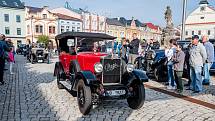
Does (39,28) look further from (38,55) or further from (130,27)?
(38,55)

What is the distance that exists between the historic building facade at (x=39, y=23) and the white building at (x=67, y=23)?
1717 mm

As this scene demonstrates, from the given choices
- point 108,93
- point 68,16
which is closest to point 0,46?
point 108,93

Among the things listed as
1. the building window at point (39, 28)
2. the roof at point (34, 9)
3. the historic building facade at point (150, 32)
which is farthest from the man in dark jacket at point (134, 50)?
the historic building facade at point (150, 32)

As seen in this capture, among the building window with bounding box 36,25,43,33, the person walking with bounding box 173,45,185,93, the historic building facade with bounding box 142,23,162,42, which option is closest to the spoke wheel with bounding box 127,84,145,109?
the person walking with bounding box 173,45,185,93

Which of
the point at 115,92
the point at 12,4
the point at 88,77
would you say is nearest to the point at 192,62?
the point at 115,92

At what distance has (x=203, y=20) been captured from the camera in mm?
71062

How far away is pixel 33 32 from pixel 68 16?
445 inches

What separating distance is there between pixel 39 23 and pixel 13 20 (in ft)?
20.0

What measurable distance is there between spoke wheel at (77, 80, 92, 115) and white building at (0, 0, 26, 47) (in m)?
54.7

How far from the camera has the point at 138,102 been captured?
626 centimetres

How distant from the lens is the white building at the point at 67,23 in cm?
6028

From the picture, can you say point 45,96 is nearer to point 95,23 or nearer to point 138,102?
point 138,102

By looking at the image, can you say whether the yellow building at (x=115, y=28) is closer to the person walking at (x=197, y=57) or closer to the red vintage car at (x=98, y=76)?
the person walking at (x=197, y=57)

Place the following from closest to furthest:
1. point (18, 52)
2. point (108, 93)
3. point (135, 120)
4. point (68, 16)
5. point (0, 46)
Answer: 1. point (135, 120)
2. point (108, 93)
3. point (0, 46)
4. point (18, 52)
5. point (68, 16)
